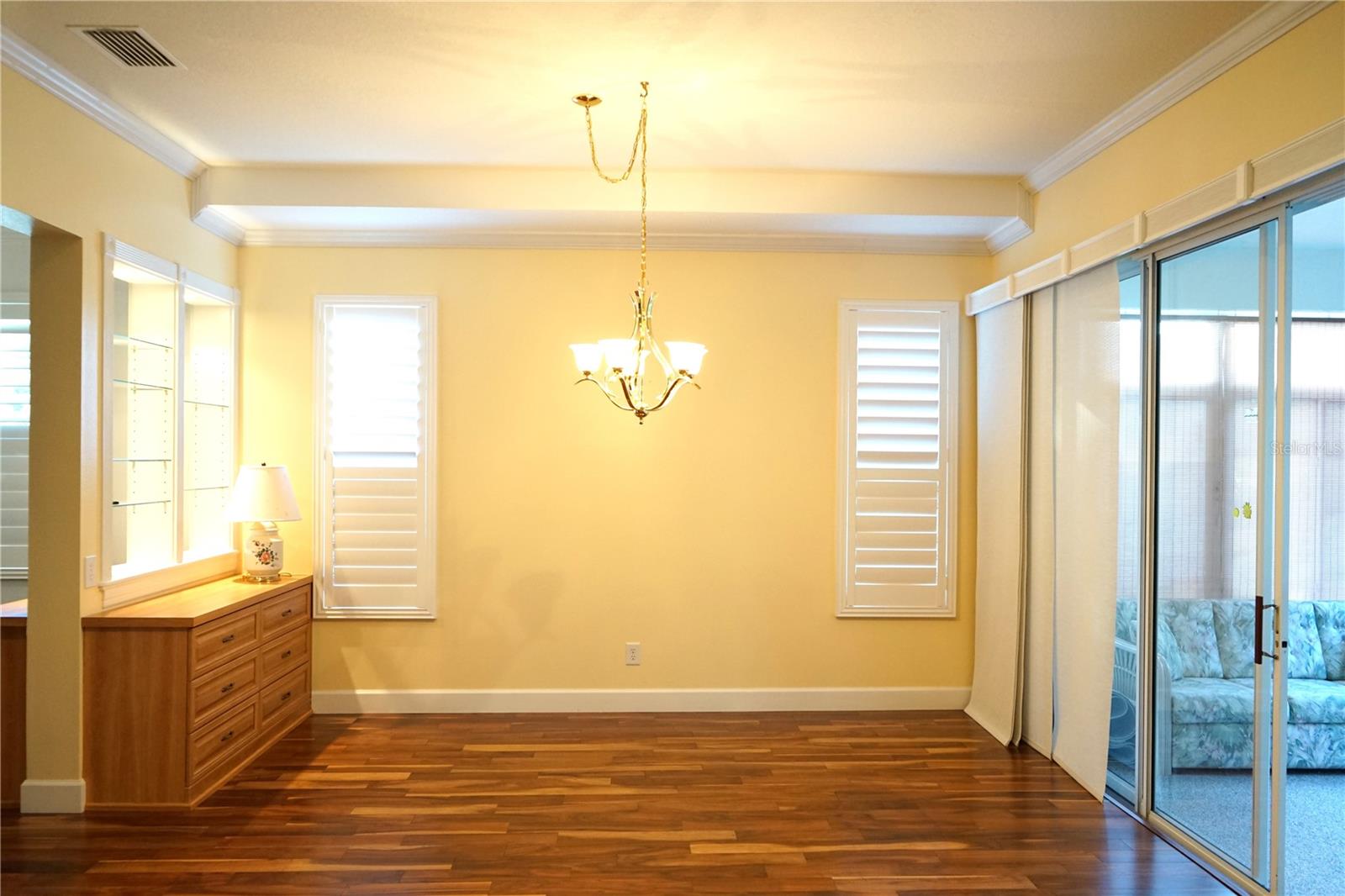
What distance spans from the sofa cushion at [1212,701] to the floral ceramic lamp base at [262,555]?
434cm

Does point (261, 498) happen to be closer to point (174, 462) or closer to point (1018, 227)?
point (174, 462)

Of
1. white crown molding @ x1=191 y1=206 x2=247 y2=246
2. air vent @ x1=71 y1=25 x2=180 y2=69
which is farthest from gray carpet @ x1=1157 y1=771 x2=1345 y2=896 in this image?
white crown molding @ x1=191 y1=206 x2=247 y2=246

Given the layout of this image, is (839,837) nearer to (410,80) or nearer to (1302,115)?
(1302,115)

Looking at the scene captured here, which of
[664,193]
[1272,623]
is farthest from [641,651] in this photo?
[1272,623]

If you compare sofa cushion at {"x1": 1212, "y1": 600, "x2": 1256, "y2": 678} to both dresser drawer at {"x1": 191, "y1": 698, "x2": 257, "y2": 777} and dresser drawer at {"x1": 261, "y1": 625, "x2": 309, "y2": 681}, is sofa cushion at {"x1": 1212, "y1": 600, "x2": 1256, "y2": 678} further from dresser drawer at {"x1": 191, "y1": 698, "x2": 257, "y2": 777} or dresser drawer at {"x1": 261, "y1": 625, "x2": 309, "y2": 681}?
dresser drawer at {"x1": 261, "y1": 625, "x2": 309, "y2": 681}

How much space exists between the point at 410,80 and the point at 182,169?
5.67 feet

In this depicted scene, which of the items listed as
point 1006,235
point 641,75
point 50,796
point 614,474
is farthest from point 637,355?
point 50,796

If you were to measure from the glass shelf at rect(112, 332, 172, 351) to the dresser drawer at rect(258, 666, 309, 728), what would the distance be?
179cm

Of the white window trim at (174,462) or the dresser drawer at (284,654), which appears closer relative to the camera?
the white window trim at (174,462)

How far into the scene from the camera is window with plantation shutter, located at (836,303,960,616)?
5.22 m

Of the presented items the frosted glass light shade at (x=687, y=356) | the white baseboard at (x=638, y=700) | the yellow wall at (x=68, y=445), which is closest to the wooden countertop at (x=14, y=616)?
the yellow wall at (x=68, y=445)

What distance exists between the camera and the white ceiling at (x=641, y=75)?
296cm

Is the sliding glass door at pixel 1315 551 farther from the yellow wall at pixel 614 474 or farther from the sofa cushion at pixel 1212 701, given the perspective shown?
the yellow wall at pixel 614 474

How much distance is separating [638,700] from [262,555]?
2.24 m
